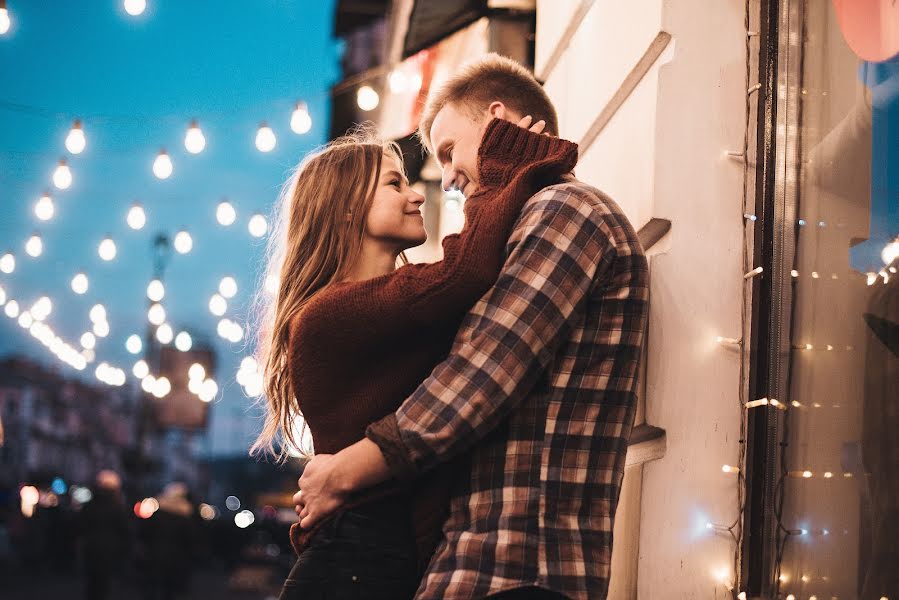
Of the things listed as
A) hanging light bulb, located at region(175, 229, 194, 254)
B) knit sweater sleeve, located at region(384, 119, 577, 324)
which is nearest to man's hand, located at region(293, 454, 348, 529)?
knit sweater sleeve, located at region(384, 119, 577, 324)

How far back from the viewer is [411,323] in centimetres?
223

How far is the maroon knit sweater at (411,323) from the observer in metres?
2.21

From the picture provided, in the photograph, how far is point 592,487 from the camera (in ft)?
6.93

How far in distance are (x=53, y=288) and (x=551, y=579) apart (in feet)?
269

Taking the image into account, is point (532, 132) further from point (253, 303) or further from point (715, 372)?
point (253, 303)

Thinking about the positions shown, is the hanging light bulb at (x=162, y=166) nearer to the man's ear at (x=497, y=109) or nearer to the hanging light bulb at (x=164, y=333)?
the man's ear at (x=497, y=109)

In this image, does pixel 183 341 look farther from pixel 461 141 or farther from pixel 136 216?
pixel 461 141

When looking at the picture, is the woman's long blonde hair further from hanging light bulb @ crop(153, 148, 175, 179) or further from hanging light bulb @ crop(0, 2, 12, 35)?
hanging light bulb @ crop(153, 148, 175, 179)

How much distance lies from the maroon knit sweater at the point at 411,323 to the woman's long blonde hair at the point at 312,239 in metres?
0.30

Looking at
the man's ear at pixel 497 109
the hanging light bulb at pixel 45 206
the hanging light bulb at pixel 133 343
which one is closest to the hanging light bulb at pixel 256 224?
the hanging light bulb at pixel 45 206

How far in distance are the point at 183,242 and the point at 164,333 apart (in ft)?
22.0

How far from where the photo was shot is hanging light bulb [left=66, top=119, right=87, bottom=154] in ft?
31.9

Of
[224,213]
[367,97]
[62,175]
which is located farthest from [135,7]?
[224,213]

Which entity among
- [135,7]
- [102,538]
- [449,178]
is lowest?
[102,538]
